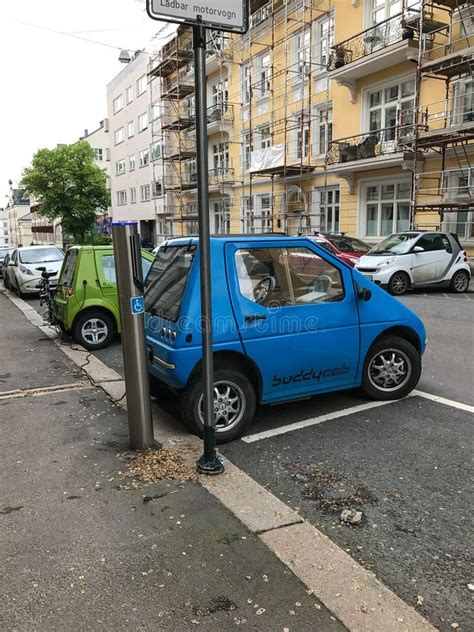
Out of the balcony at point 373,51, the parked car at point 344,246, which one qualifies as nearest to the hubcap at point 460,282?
the parked car at point 344,246

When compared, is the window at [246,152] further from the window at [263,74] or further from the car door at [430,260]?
the car door at [430,260]

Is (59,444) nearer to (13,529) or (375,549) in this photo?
(13,529)

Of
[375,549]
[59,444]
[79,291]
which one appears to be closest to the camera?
[375,549]

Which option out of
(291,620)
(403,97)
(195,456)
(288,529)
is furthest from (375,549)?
(403,97)

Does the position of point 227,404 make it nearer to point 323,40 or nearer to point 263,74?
point 323,40

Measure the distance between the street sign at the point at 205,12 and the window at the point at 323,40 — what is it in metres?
22.5

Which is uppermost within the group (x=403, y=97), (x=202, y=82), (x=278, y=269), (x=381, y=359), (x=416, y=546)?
(x=403, y=97)

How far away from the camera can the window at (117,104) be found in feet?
159

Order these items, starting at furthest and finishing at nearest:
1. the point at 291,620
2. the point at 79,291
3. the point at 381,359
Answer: the point at 79,291
the point at 381,359
the point at 291,620

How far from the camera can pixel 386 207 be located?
21609mm

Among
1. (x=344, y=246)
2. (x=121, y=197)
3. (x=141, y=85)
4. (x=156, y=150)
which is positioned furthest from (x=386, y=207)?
(x=121, y=197)

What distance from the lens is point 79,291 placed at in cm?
827

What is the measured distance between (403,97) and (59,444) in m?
20.1

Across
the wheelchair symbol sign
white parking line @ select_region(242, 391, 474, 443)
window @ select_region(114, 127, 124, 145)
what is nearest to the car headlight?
white parking line @ select_region(242, 391, 474, 443)
